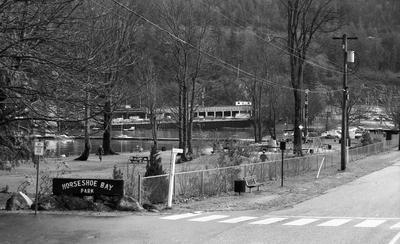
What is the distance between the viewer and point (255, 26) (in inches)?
2259

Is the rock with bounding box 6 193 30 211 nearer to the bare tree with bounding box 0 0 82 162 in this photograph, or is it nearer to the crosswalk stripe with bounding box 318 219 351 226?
the bare tree with bounding box 0 0 82 162

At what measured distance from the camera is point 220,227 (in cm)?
1562

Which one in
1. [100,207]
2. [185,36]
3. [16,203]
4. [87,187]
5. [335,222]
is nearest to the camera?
[335,222]

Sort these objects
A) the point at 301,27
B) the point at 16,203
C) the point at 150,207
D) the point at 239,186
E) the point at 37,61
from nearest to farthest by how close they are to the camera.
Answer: the point at 37,61 → the point at 16,203 → the point at 150,207 → the point at 239,186 → the point at 301,27

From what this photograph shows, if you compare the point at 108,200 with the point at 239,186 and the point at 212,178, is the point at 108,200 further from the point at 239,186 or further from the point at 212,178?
the point at 239,186

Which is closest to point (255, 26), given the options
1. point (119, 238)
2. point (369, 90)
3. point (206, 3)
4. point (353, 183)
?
point (206, 3)

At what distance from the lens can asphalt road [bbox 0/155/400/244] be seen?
13.4m

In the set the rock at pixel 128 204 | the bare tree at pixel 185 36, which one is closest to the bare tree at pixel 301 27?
the bare tree at pixel 185 36

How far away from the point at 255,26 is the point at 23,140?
4053cm

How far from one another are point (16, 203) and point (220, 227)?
7330 millimetres

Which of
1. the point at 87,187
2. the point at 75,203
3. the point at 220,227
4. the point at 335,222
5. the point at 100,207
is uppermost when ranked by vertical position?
the point at 87,187

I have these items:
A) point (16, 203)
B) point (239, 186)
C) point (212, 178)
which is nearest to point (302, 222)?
point (239, 186)

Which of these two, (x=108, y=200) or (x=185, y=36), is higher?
(x=185, y=36)

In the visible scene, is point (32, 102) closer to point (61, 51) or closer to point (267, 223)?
point (61, 51)
